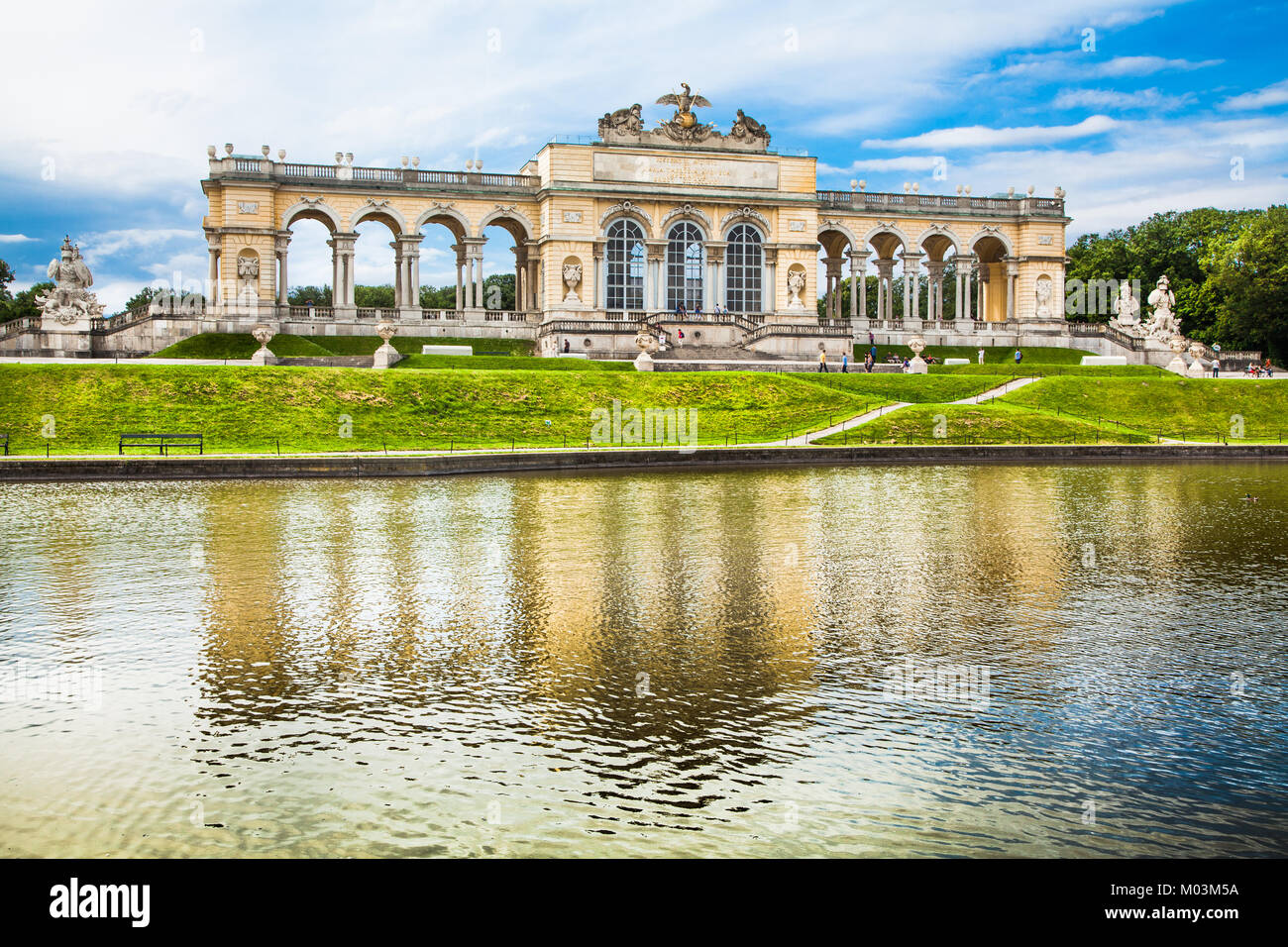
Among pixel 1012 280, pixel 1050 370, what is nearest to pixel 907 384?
pixel 1050 370

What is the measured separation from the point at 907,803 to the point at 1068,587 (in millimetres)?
8602

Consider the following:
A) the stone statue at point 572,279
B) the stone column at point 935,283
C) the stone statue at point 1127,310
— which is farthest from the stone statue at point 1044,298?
the stone statue at point 572,279

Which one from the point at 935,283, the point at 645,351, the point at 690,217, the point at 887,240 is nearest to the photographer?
the point at 645,351

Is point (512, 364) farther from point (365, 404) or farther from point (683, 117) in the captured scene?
point (683, 117)

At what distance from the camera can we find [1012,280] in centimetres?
7875

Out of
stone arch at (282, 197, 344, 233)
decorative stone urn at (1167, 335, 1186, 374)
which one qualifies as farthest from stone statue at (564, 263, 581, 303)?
decorative stone urn at (1167, 335, 1186, 374)

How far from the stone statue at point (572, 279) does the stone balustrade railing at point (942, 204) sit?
1869cm

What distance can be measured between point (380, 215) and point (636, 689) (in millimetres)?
63413

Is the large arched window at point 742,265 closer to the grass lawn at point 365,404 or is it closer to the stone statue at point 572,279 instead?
the stone statue at point 572,279

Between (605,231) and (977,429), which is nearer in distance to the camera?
(977,429)

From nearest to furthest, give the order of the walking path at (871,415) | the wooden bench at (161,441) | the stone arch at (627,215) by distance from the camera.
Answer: the wooden bench at (161,441) → the walking path at (871,415) → the stone arch at (627,215)

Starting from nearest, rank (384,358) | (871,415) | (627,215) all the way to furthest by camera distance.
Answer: (871,415), (384,358), (627,215)

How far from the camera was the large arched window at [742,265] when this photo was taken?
72.4m
